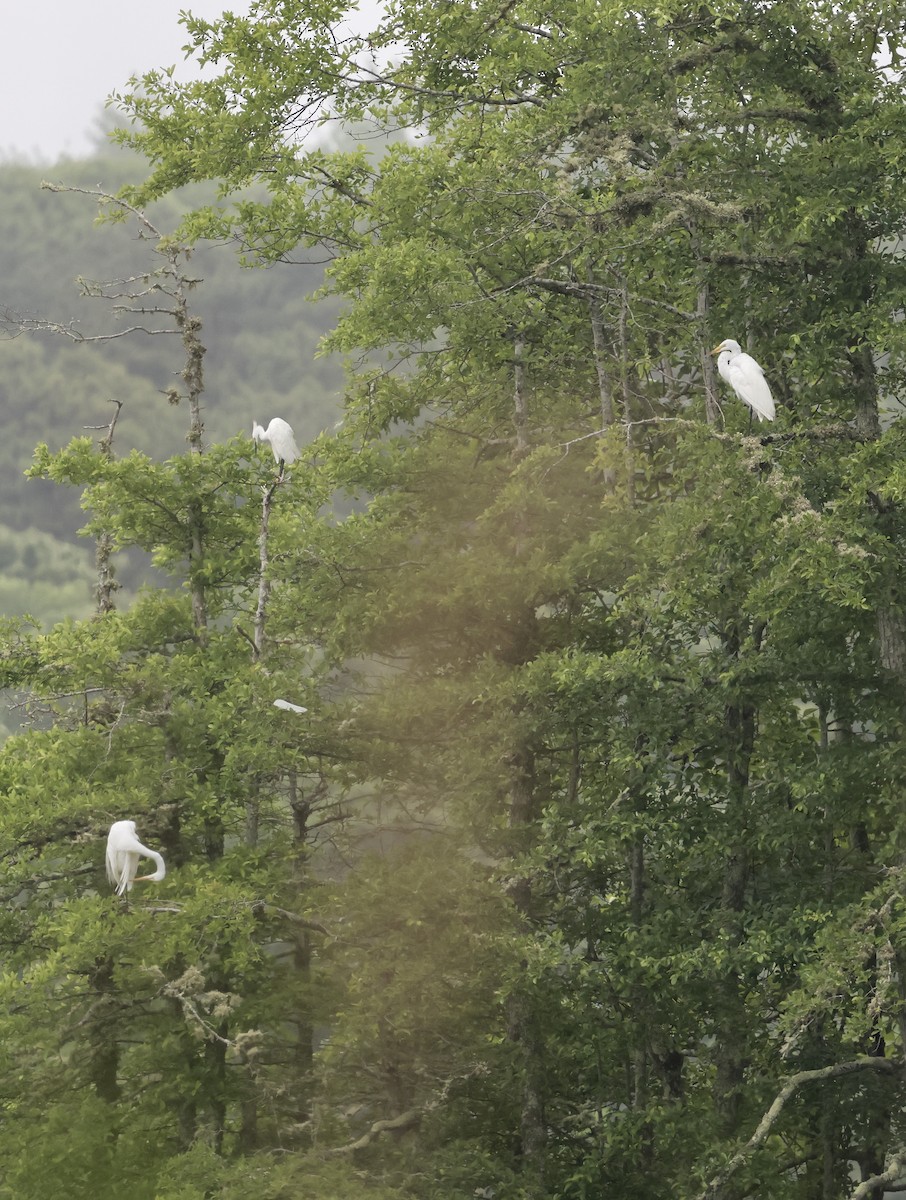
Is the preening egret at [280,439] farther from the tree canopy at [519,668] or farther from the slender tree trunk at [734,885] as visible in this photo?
the slender tree trunk at [734,885]

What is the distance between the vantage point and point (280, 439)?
12.8m

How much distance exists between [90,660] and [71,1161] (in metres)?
4.05

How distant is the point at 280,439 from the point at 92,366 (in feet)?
299

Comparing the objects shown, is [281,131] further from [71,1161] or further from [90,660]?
[71,1161]

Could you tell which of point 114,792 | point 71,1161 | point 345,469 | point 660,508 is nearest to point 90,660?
point 114,792

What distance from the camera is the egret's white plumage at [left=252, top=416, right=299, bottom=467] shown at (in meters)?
12.8

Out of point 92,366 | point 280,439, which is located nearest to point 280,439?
point 280,439

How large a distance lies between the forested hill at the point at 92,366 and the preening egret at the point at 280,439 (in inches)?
2950

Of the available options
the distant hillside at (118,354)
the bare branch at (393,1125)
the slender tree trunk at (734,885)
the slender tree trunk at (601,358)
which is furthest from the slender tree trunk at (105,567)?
the distant hillside at (118,354)

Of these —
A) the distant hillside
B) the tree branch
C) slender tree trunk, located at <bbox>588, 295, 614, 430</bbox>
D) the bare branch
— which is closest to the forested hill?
the distant hillside

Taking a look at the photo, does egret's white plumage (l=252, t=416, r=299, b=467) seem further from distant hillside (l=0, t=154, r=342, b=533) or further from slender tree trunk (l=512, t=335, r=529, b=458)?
distant hillside (l=0, t=154, r=342, b=533)

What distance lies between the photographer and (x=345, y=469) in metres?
12.9

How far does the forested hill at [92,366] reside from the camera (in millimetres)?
90312

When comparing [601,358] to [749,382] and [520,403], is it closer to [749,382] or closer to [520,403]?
[520,403]
